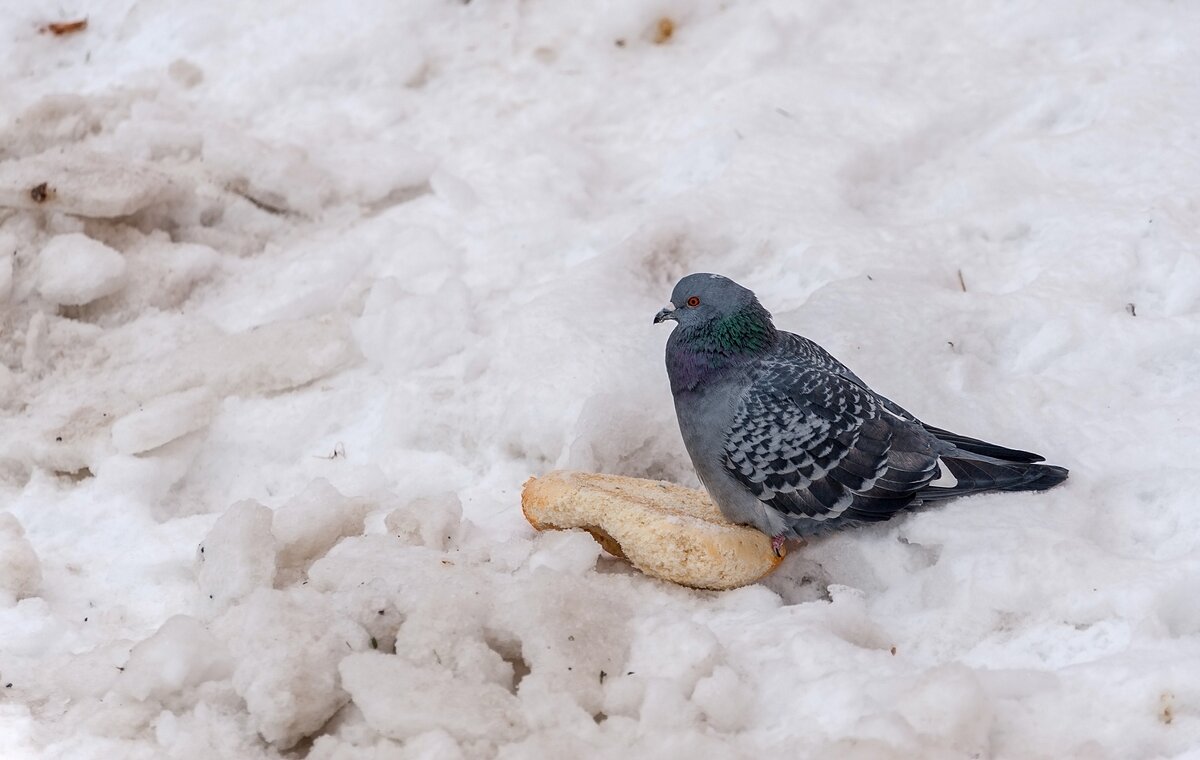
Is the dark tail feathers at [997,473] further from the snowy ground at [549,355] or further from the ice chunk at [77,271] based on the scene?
the ice chunk at [77,271]

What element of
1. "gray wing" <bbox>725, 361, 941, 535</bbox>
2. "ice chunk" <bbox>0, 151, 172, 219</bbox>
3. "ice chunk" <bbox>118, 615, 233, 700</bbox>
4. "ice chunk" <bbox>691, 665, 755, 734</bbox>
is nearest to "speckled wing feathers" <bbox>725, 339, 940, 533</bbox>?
"gray wing" <bbox>725, 361, 941, 535</bbox>

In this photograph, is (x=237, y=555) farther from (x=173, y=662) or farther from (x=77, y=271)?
(x=77, y=271)

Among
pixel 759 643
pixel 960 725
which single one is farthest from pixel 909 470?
pixel 960 725

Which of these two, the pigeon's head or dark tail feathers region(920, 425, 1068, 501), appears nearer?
dark tail feathers region(920, 425, 1068, 501)

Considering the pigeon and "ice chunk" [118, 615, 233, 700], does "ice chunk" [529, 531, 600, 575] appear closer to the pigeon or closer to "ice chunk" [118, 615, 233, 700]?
the pigeon

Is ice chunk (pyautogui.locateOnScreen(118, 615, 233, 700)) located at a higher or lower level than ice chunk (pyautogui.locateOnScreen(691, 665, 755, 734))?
lower

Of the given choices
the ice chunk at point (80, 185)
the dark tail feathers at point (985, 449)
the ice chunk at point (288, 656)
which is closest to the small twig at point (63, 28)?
the ice chunk at point (80, 185)

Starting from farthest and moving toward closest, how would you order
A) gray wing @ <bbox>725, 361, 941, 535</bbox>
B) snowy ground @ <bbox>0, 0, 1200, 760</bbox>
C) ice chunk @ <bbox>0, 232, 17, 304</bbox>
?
ice chunk @ <bbox>0, 232, 17, 304</bbox>, gray wing @ <bbox>725, 361, 941, 535</bbox>, snowy ground @ <bbox>0, 0, 1200, 760</bbox>

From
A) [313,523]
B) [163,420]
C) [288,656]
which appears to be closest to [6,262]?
[163,420]
